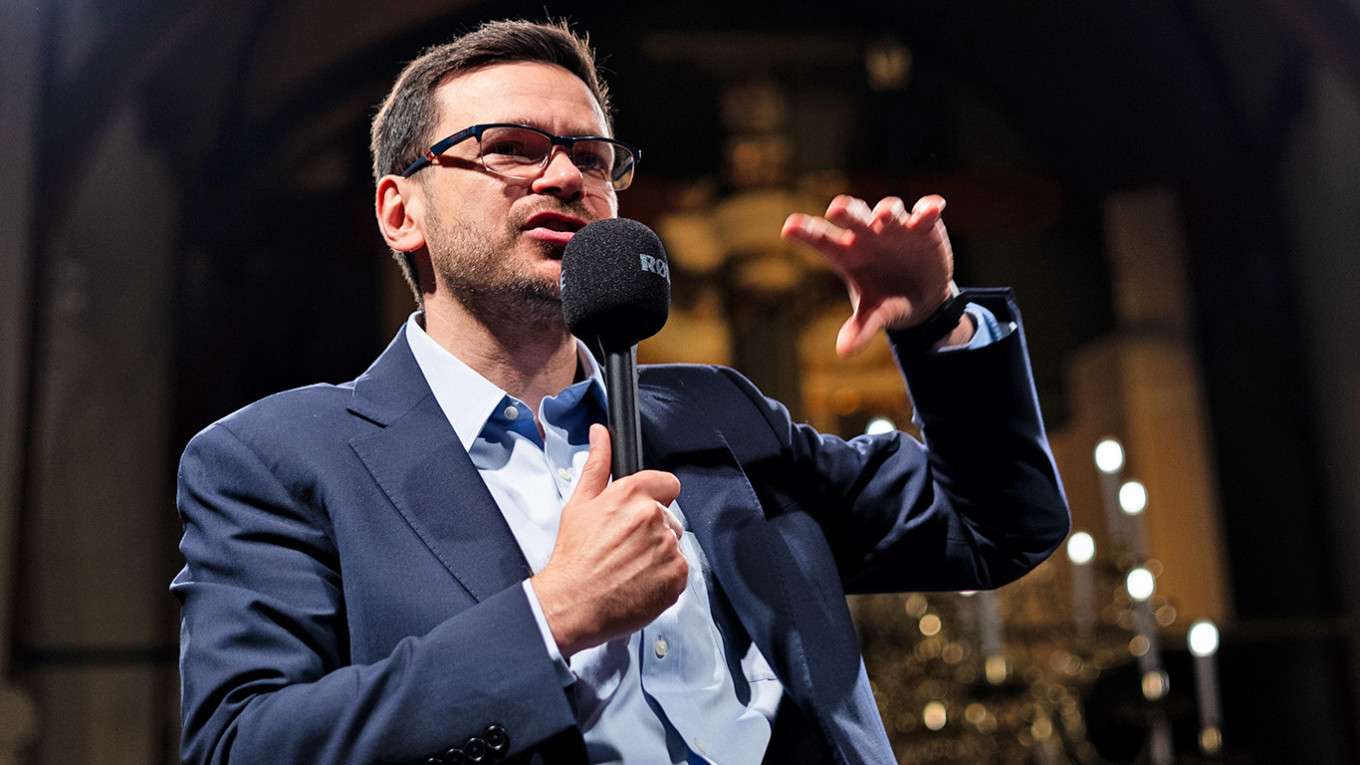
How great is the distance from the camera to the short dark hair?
161cm

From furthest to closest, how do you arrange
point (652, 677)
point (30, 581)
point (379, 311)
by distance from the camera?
1. point (379, 311)
2. point (30, 581)
3. point (652, 677)

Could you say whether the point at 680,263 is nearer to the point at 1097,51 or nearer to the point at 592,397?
the point at 1097,51

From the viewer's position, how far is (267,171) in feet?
12.2

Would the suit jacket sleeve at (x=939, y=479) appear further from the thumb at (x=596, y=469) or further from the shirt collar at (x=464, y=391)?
the thumb at (x=596, y=469)

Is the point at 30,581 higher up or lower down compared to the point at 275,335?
lower down

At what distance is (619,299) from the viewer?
1154mm

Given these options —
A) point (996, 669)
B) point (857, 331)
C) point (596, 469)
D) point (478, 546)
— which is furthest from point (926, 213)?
point (996, 669)

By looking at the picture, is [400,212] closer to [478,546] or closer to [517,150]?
[517,150]

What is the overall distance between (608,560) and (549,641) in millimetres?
97

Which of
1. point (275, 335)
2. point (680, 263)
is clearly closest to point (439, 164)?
point (275, 335)

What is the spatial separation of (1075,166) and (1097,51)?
453 mm

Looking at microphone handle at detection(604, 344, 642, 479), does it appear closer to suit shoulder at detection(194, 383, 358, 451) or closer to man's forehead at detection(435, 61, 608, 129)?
suit shoulder at detection(194, 383, 358, 451)

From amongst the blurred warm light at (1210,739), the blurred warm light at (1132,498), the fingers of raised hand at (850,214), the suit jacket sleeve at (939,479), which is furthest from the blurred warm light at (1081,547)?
the fingers of raised hand at (850,214)

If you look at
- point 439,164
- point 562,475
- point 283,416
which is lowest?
point 562,475
